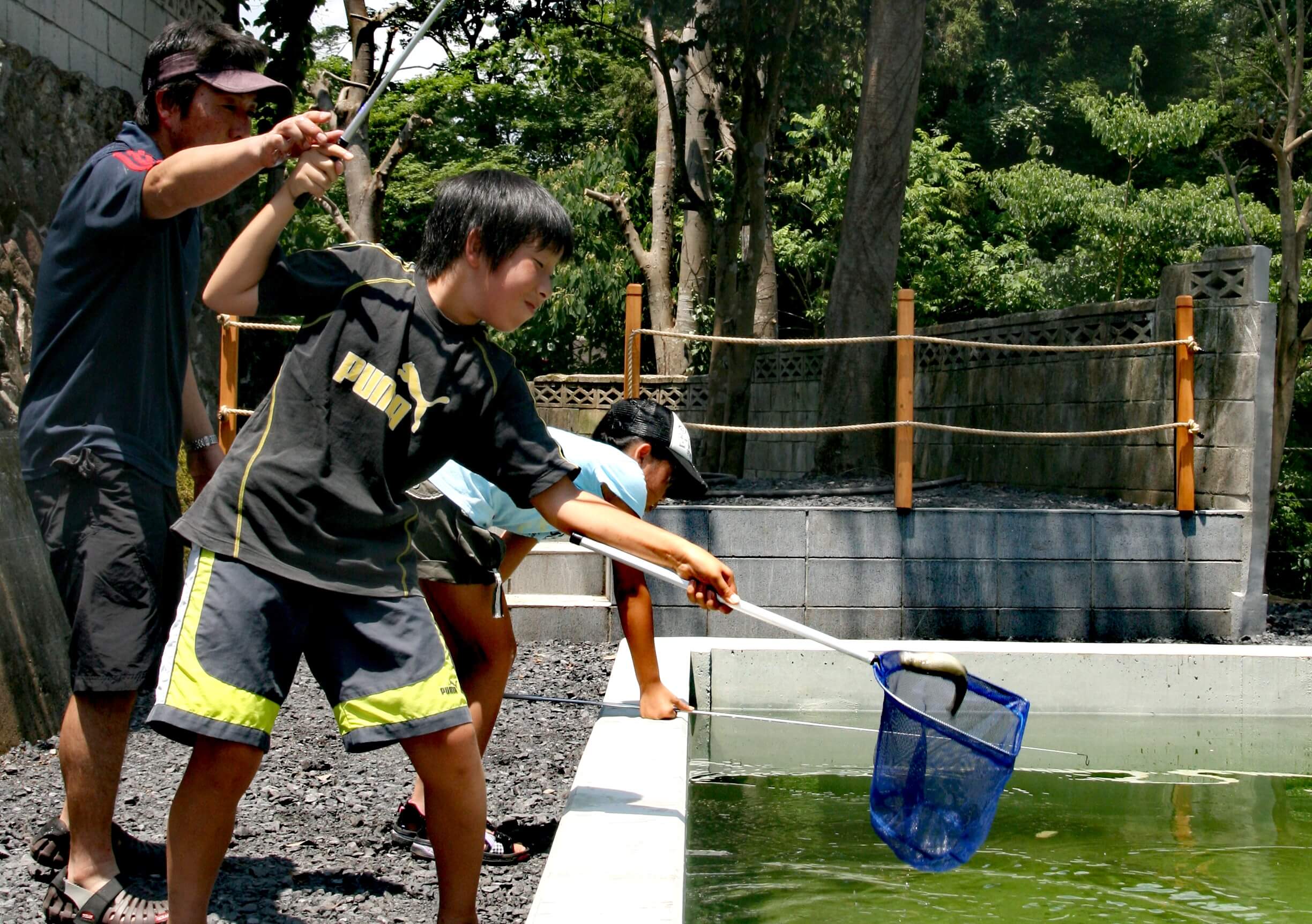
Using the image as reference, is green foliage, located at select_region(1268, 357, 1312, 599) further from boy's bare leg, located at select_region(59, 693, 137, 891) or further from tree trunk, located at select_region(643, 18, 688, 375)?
boy's bare leg, located at select_region(59, 693, 137, 891)

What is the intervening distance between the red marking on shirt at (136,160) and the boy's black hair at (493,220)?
24.4 inches

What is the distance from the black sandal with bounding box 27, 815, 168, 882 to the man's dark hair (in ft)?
5.31

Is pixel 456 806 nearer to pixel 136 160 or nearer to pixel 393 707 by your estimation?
pixel 393 707

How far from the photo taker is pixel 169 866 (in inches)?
89.4

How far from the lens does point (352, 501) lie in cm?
235

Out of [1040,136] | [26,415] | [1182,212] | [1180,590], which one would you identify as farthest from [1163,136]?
[26,415]

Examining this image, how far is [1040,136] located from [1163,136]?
11523 millimetres

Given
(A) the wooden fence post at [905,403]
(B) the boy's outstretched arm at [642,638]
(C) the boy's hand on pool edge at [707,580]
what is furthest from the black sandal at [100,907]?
(A) the wooden fence post at [905,403]

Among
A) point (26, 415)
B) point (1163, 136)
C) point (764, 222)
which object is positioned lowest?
point (26, 415)

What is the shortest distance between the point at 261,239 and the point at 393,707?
34.4 inches

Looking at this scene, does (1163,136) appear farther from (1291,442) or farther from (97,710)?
(97,710)

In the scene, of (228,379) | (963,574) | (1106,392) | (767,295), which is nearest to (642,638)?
(963,574)

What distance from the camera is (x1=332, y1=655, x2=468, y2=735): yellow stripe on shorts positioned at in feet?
7.66

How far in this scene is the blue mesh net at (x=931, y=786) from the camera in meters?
2.96
